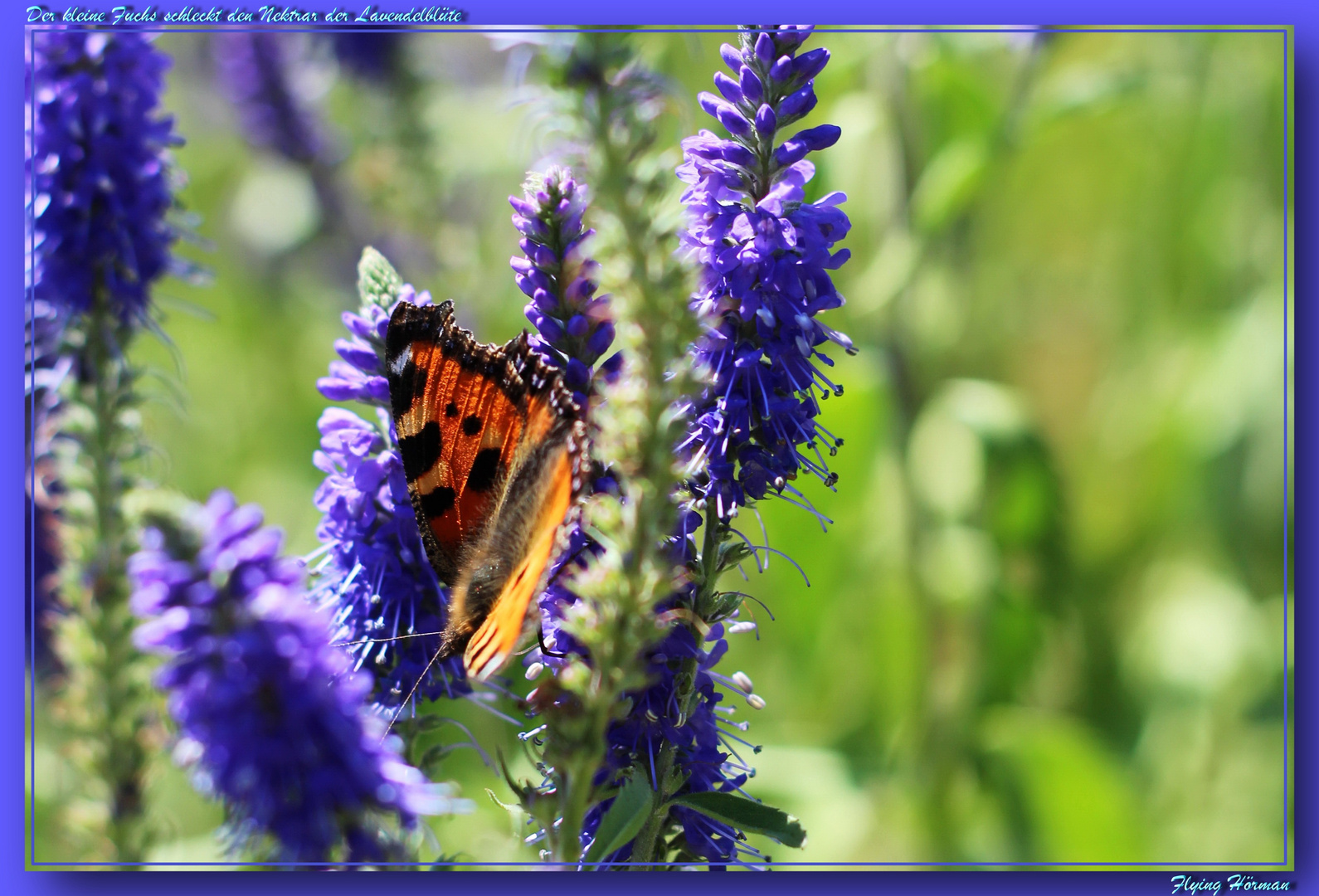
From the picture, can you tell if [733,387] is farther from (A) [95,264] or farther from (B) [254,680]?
(A) [95,264]

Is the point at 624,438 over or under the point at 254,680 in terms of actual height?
over

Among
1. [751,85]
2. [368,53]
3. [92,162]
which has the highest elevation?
[368,53]

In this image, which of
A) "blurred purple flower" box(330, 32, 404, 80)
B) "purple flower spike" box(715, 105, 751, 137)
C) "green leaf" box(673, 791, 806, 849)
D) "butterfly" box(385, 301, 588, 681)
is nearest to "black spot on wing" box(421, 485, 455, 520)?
"butterfly" box(385, 301, 588, 681)

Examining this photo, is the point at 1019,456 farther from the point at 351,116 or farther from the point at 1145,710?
the point at 351,116

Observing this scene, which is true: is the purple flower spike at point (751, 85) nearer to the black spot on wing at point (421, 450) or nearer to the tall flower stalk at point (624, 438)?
the tall flower stalk at point (624, 438)

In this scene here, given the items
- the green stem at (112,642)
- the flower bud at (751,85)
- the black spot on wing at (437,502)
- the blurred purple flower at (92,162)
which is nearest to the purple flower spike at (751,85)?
the flower bud at (751,85)

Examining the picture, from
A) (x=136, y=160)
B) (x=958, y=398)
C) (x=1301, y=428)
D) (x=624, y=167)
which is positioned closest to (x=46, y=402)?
(x=136, y=160)

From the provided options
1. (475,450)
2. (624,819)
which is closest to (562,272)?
(475,450)
